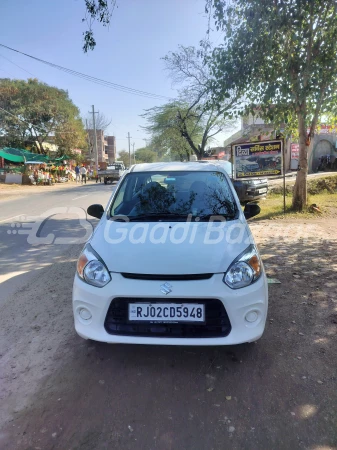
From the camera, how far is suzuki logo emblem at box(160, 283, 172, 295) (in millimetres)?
2369

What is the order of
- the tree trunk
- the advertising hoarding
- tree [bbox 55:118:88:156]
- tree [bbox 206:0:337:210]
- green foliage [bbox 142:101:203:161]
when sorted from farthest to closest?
tree [bbox 55:118:88:156] < green foliage [bbox 142:101:203:161] < the advertising hoarding < the tree trunk < tree [bbox 206:0:337:210]

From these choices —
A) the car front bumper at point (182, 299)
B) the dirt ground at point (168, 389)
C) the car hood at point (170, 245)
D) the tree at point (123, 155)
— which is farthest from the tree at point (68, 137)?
the tree at point (123, 155)

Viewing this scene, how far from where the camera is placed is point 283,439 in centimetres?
196

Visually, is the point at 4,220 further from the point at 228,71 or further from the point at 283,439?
the point at 283,439

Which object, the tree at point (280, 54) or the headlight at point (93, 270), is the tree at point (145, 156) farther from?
the headlight at point (93, 270)

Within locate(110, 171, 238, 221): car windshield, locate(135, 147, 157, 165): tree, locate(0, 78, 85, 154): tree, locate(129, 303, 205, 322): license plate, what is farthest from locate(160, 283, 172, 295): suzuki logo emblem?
locate(135, 147, 157, 165): tree

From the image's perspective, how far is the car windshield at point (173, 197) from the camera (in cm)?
339

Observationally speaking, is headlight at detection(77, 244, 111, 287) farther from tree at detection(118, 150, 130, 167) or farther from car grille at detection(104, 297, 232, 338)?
tree at detection(118, 150, 130, 167)

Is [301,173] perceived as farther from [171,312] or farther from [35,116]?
[35,116]

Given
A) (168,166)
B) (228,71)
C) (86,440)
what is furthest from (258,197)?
(86,440)

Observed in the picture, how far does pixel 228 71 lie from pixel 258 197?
620 cm

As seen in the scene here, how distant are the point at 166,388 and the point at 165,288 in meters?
0.75

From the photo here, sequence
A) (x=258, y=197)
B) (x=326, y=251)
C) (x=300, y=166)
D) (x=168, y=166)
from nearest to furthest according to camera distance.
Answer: (x=168, y=166), (x=326, y=251), (x=300, y=166), (x=258, y=197)

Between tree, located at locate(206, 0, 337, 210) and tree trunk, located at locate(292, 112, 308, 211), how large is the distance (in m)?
1.07
